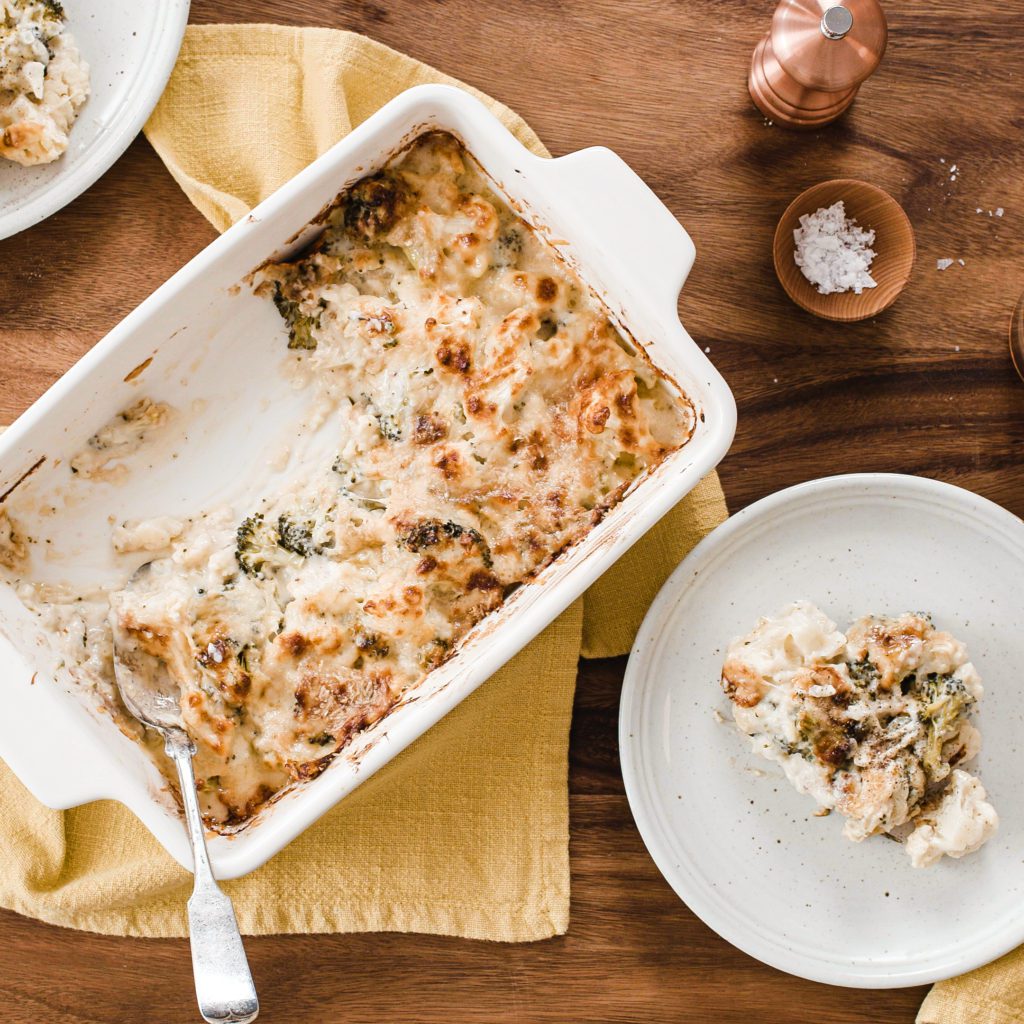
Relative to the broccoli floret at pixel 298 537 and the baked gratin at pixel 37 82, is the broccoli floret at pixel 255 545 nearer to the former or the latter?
the broccoli floret at pixel 298 537

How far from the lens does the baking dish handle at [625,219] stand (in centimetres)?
159

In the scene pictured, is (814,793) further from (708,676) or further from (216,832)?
(216,832)

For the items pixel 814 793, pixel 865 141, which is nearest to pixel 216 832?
pixel 814 793

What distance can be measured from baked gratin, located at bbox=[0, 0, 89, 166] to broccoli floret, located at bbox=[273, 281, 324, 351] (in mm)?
506

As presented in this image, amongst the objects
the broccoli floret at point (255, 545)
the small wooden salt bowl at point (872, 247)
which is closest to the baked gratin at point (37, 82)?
the broccoli floret at point (255, 545)

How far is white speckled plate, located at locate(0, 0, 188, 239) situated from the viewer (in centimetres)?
185

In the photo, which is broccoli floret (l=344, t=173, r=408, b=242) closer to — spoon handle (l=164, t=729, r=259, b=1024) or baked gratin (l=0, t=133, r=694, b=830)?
baked gratin (l=0, t=133, r=694, b=830)

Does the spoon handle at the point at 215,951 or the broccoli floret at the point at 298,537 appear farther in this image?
the broccoli floret at the point at 298,537

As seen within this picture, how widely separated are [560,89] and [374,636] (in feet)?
3.71

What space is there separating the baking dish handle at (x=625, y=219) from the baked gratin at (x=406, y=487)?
139 millimetres

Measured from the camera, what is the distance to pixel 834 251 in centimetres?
188

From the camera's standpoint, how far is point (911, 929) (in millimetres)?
1865

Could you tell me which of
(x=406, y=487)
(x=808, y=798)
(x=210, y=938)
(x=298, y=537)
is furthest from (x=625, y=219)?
(x=210, y=938)

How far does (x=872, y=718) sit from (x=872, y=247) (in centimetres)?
89
